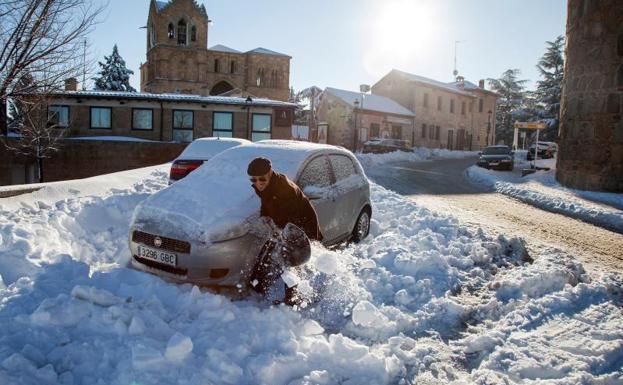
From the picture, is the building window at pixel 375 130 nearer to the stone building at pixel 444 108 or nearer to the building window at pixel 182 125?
the stone building at pixel 444 108

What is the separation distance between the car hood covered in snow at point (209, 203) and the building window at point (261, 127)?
24053mm

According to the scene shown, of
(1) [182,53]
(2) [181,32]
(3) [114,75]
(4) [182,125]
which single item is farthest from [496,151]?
(3) [114,75]

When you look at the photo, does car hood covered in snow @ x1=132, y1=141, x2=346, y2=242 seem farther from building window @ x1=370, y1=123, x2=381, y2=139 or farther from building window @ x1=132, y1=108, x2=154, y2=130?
building window @ x1=370, y1=123, x2=381, y2=139

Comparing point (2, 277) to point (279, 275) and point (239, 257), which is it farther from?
point (279, 275)

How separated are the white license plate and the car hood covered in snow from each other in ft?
0.68

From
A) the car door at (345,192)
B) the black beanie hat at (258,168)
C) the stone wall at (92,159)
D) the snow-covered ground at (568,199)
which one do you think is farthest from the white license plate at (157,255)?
the stone wall at (92,159)

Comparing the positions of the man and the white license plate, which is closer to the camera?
the man

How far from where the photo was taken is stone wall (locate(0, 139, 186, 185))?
82.4ft

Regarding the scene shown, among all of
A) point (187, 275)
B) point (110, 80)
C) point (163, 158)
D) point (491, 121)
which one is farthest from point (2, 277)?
point (491, 121)

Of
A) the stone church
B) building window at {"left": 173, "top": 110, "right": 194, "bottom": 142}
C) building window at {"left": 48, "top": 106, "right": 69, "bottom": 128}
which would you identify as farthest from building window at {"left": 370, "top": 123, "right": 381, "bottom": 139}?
building window at {"left": 48, "top": 106, "right": 69, "bottom": 128}

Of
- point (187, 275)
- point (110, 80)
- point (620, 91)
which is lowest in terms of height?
point (187, 275)

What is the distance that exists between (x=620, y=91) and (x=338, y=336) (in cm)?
1745

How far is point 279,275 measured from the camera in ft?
16.0

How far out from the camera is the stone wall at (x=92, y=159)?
2511 cm
